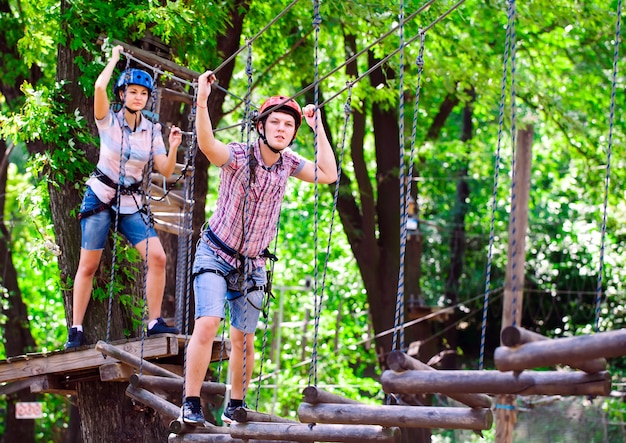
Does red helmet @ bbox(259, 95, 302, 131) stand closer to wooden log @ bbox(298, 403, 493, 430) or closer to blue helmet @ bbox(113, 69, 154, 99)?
blue helmet @ bbox(113, 69, 154, 99)

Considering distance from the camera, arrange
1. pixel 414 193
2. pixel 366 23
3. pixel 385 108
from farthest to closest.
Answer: pixel 414 193 → pixel 385 108 → pixel 366 23

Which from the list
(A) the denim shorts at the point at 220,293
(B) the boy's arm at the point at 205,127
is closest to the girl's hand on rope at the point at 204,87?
(B) the boy's arm at the point at 205,127

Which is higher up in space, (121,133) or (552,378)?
(121,133)

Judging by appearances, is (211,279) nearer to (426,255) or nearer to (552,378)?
(552,378)

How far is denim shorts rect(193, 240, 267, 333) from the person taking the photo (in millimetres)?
4684

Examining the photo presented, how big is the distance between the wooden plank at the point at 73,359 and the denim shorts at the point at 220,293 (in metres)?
0.83

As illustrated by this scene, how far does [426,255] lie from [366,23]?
23.9 feet

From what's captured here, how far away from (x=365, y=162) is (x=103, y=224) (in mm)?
7123

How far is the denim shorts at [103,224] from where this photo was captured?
5.91m

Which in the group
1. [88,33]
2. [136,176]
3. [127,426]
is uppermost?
[88,33]

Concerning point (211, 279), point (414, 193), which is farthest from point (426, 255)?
point (211, 279)

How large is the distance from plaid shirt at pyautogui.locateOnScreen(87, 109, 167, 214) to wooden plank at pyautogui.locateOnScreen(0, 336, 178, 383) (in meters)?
0.81

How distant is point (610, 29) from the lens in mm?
10391

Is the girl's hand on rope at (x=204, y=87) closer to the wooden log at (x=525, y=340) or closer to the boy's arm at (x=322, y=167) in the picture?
the boy's arm at (x=322, y=167)
